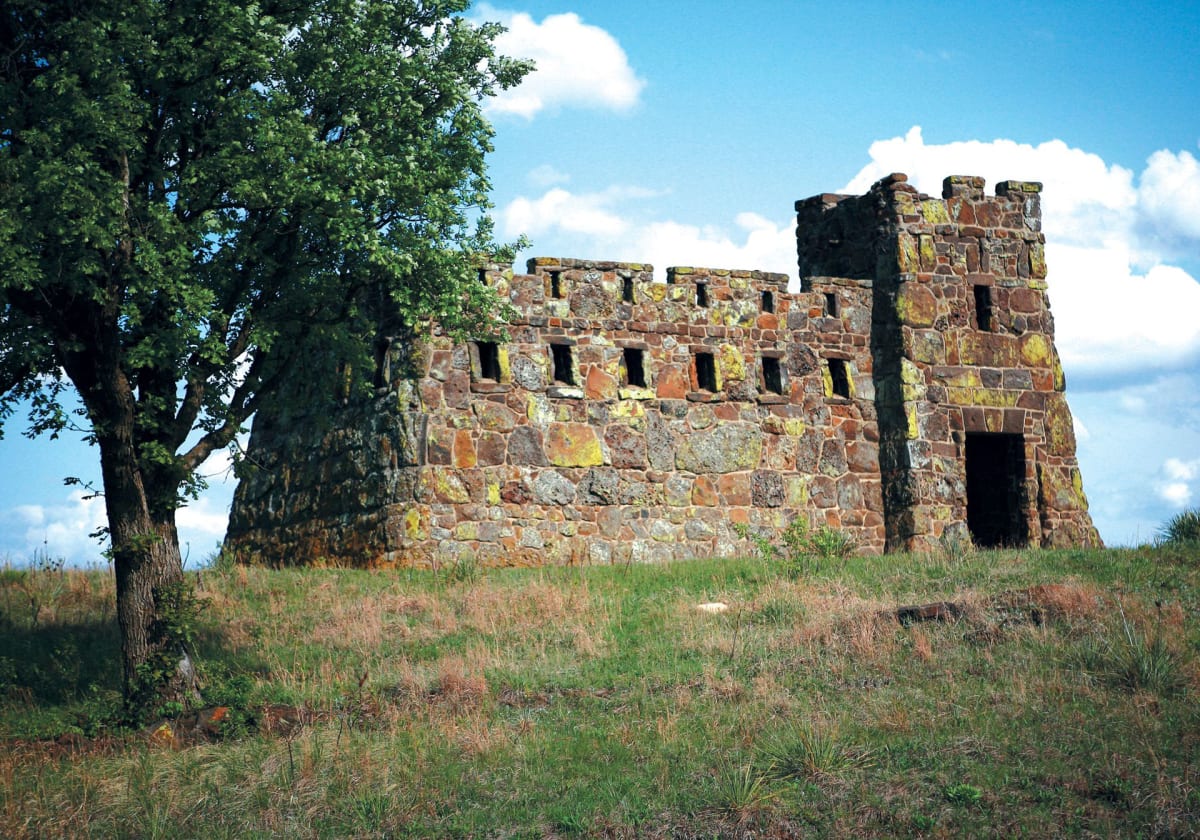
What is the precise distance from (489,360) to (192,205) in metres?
6.82

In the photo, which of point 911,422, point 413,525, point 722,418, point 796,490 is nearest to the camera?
point 413,525

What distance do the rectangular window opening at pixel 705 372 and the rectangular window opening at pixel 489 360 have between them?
11.6 feet

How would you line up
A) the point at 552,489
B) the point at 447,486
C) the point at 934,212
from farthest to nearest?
1. the point at 934,212
2. the point at 552,489
3. the point at 447,486

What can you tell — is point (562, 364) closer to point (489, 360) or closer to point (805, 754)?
point (489, 360)

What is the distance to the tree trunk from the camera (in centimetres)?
1263

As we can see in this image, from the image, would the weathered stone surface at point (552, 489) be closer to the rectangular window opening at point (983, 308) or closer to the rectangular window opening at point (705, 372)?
the rectangular window opening at point (705, 372)

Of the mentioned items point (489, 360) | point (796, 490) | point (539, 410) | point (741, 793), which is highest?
point (489, 360)

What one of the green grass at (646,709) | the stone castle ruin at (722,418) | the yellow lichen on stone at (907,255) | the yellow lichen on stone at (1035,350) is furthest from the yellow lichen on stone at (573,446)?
the yellow lichen on stone at (1035,350)

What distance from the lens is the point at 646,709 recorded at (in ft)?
37.3

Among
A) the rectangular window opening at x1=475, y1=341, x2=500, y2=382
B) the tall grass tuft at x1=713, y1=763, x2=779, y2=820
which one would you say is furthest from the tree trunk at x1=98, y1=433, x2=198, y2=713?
the rectangular window opening at x1=475, y1=341, x2=500, y2=382

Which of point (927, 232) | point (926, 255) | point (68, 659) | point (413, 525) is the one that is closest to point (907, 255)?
point (926, 255)

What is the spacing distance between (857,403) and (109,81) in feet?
45.2

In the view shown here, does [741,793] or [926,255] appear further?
[926,255]

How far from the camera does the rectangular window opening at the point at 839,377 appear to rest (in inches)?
851
